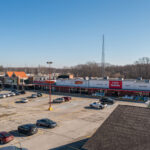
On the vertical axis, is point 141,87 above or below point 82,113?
above

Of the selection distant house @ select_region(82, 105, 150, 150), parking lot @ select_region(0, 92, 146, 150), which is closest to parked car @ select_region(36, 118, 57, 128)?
parking lot @ select_region(0, 92, 146, 150)

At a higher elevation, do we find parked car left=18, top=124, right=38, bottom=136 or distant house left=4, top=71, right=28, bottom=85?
distant house left=4, top=71, right=28, bottom=85

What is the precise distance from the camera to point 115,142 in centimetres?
1168

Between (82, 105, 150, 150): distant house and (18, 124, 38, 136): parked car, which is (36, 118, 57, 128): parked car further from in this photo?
(82, 105, 150, 150): distant house

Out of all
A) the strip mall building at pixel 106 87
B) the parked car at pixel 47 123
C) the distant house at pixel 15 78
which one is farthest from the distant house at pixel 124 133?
the distant house at pixel 15 78

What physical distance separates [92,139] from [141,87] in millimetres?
31646

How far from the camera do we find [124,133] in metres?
12.7

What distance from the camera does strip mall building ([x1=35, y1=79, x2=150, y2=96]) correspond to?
3997 centimetres

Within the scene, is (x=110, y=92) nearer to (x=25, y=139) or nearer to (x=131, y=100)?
(x=131, y=100)

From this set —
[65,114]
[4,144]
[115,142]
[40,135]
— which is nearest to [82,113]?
[65,114]

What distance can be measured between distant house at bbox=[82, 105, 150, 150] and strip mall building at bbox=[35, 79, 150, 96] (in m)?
Result: 25.4

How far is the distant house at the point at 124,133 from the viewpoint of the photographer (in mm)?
11250

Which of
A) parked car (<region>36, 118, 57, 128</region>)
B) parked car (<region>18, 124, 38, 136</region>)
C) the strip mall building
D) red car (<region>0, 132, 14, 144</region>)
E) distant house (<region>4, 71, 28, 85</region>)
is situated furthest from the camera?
distant house (<region>4, 71, 28, 85</region>)

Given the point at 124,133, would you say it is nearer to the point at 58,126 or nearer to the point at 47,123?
the point at 58,126
